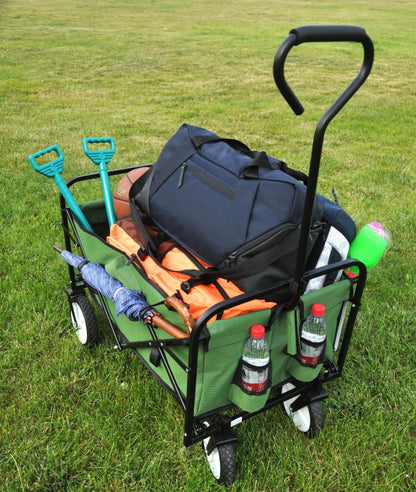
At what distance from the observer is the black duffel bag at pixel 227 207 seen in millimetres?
1731

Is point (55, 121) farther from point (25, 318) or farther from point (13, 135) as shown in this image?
point (25, 318)

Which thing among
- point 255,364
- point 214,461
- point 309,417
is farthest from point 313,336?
point 214,461

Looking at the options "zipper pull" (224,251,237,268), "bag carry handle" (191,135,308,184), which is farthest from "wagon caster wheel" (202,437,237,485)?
"bag carry handle" (191,135,308,184)

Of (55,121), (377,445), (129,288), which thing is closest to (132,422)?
(129,288)

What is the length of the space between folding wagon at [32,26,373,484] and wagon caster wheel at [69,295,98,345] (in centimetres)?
22

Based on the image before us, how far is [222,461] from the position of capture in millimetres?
1778

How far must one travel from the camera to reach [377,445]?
1992 mm

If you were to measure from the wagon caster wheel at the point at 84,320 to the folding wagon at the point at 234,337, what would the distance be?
0.22 m

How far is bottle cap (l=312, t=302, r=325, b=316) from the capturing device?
167cm

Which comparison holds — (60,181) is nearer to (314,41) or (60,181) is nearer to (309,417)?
(314,41)

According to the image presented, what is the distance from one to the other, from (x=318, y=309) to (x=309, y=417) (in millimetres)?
622

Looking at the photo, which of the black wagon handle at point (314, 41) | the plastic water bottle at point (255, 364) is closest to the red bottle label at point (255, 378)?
the plastic water bottle at point (255, 364)

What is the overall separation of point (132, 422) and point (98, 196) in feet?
7.88

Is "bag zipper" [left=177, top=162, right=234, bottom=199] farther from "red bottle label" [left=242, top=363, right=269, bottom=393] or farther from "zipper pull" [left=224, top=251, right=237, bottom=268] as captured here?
"red bottle label" [left=242, top=363, right=269, bottom=393]
